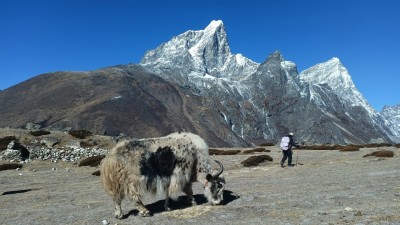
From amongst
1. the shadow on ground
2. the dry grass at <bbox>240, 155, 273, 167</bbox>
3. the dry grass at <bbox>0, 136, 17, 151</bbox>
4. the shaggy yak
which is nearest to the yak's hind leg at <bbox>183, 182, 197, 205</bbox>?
the shaggy yak

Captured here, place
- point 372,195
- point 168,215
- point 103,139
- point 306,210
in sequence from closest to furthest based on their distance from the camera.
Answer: point 306,210, point 168,215, point 372,195, point 103,139

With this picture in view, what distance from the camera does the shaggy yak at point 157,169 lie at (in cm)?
1184

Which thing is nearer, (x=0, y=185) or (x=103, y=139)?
(x=0, y=185)

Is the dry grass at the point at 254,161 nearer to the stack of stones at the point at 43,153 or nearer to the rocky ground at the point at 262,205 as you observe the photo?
the rocky ground at the point at 262,205

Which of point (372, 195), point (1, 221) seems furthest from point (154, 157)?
point (372, 195)

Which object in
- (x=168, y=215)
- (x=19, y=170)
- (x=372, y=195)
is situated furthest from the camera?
(x=19, y=170)

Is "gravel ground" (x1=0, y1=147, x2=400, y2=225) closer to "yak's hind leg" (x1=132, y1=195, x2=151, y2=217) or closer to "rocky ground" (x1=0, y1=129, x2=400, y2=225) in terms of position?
"rocky ground" (x1=0, y1=129, x2=400, y2=225)

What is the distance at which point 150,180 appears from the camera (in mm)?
12055

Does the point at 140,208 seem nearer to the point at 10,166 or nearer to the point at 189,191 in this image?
the point at 189,191

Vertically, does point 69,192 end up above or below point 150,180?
below

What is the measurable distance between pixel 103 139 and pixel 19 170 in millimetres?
13847

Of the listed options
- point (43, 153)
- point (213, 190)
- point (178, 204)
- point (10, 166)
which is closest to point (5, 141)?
point (43, 153)

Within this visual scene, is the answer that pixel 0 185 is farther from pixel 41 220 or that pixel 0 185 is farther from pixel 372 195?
pixel 372 195

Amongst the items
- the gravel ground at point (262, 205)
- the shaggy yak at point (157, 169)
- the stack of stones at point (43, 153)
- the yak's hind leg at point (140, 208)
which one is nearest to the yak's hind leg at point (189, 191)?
the shaggy yak at point (157, 169)
